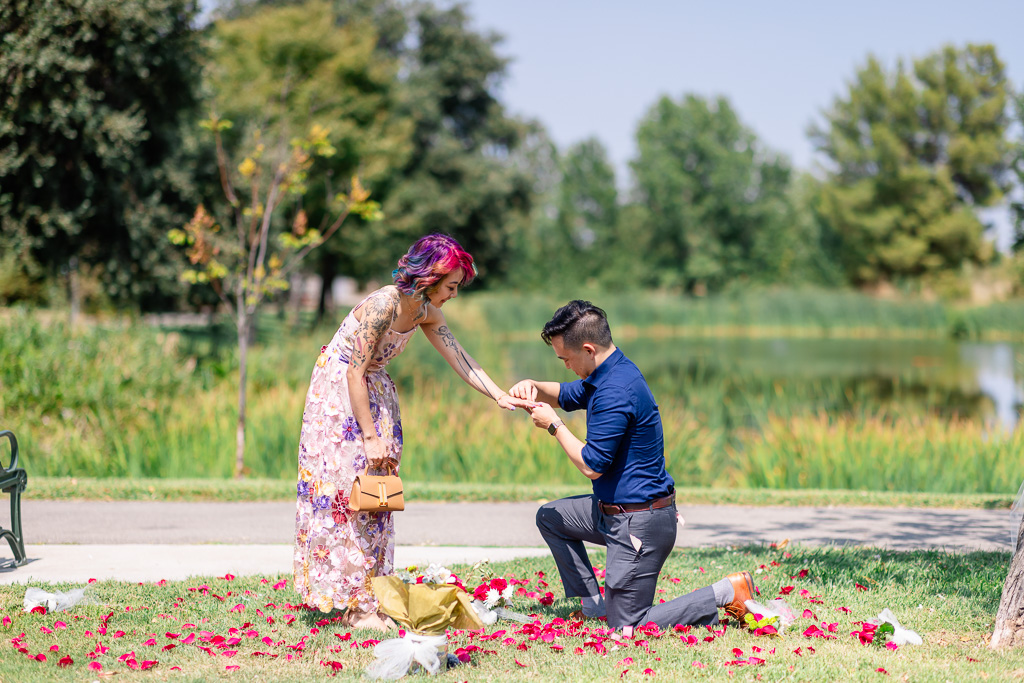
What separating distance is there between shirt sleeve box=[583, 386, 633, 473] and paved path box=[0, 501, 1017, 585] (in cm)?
210

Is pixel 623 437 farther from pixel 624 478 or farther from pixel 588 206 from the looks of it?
pixel 588 206

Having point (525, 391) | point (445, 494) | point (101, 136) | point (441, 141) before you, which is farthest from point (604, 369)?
point (441, 141)

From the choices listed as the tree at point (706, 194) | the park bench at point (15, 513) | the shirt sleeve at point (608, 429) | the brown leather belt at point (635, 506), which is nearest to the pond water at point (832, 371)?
the brown leather belt at point (635, 506)

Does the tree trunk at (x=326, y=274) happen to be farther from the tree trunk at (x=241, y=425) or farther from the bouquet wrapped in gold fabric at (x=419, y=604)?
the bouquet wrapped in gold fabric at (x=419, y=604)

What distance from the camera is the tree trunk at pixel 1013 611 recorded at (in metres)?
4.27

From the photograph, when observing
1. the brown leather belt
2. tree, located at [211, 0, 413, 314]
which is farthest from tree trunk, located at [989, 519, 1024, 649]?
tree, located at [211, 0, 413, 314]

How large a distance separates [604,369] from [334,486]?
1.46 meters

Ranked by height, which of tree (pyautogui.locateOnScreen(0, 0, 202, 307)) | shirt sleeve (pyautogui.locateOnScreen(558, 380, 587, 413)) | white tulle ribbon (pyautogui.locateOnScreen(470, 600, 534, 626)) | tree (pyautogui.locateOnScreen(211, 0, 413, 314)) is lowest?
white tulle ribbon (pyautogui.locateOnScreen(470, 600, 534, 626))

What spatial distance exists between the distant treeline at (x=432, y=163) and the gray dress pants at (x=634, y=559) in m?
5.63

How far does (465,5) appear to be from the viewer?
3950cm

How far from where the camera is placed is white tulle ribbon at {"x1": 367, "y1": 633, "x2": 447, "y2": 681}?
3.94m

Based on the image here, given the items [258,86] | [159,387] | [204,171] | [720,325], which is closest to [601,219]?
[720,325]

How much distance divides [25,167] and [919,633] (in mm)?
13736

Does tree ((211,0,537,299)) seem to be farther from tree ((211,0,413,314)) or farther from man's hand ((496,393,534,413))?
man's hand ((496,393,534,413))
